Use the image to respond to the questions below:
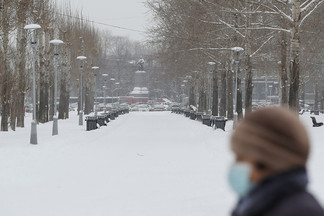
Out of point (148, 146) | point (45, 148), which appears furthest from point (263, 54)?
point (45, 148)

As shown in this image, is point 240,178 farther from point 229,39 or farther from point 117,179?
point 229,39

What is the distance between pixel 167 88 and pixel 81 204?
412ft

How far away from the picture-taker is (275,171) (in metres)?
1.65

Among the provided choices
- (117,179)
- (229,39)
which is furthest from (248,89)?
(117,179)

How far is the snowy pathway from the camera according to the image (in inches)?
401

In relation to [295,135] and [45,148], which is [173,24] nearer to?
[45,148]

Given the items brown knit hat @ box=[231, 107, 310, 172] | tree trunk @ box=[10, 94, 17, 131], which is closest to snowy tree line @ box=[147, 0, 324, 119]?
tree trunk @ box=[10, 94, 17, 131]

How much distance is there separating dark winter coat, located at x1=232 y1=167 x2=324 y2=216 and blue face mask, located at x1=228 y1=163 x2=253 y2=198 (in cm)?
2

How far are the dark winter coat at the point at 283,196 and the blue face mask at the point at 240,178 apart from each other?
0.02m

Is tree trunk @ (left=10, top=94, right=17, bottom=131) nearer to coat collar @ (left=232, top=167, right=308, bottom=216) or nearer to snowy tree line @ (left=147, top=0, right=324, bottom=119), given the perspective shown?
snowy tree line @ (left=147, top=0, right=324, bottom=119)

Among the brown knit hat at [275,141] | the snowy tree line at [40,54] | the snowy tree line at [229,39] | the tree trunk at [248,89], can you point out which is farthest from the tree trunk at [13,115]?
the brown knit hat at [275,141]

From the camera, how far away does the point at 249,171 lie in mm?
1655

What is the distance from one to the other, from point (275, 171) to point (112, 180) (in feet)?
40.7

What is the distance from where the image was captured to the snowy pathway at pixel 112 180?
10180 millimetres
